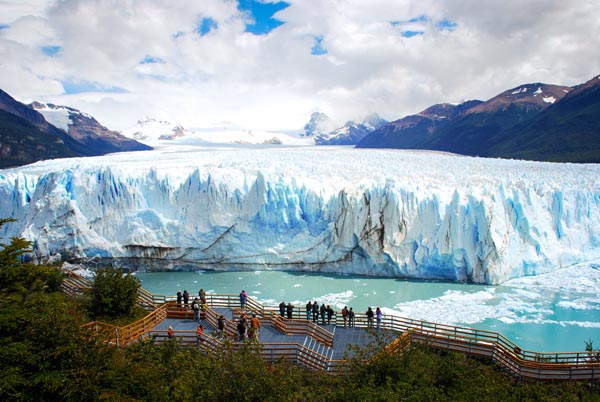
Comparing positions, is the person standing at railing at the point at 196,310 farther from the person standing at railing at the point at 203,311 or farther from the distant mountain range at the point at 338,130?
the distant mountain range at the point at 338,130

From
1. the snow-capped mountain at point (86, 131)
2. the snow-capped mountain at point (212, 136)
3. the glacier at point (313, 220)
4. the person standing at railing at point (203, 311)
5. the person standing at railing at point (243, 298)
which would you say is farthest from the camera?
the snow-capped mountain at point (212, 136)

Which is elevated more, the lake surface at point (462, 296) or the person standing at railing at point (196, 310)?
the person standing at railing at point (196, 310)

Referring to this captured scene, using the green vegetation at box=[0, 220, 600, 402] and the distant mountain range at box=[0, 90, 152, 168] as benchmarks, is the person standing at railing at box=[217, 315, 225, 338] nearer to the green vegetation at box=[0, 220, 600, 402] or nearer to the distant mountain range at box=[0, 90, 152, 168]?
the green vegetation at box=[0, 220, 600, 402]

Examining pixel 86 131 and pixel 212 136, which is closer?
pixel 86 131

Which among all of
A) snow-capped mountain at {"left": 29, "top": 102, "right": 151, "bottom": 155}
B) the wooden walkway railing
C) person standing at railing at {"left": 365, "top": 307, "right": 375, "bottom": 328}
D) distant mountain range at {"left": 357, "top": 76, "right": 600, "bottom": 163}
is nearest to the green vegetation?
the wooden walkway railing

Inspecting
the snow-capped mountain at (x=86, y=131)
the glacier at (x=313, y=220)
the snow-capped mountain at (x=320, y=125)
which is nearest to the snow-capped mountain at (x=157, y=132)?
the snow-capped mountain at (x=86, y=131)

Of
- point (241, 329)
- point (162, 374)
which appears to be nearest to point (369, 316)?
point (241, 329)

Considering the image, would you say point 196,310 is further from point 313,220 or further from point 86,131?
point 86,131

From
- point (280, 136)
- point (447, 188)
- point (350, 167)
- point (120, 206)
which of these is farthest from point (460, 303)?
point (280, 136)
